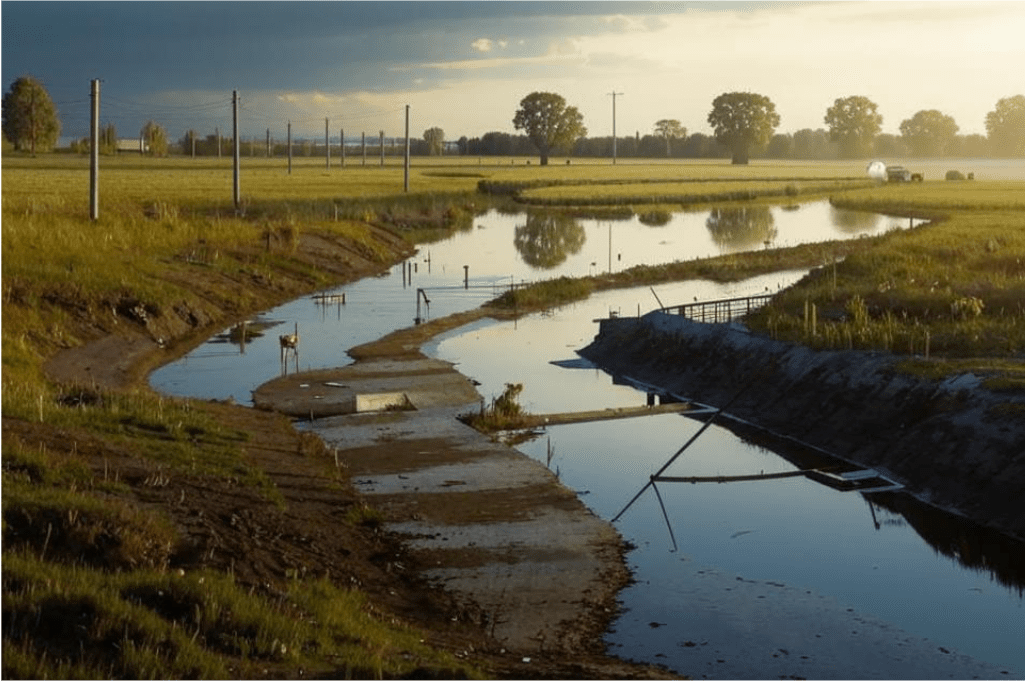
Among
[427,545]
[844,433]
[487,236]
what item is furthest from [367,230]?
[427,545]

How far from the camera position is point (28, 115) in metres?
152

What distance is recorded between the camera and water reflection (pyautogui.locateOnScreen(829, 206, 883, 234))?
7456 centimetres

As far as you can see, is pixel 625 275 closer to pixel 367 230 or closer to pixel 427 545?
pixel 367 230

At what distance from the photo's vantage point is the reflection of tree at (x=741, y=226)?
67537 mm

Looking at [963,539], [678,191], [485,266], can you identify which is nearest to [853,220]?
[678,191]

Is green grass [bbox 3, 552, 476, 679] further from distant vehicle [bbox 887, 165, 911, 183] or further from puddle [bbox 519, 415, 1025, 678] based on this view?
distant vehicle [bbox 887, 165, 911, 183]

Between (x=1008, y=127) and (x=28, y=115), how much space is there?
114m

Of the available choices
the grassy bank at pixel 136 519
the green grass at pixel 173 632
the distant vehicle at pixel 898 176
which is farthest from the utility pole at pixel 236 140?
the distant vehicle at pixel 898 176

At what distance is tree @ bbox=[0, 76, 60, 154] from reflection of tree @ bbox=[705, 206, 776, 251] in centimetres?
8662

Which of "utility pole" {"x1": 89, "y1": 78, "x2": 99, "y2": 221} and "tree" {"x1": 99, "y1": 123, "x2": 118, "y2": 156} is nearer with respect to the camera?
"utility pole" {"x1": 89, "y1": 78, "x2": 99, "y2": 221}

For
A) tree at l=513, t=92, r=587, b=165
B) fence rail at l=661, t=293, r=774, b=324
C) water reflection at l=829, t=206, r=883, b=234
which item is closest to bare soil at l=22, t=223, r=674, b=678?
fence rail at l=661, t=293, r=774, b=324

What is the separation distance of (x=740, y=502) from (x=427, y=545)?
5458mm

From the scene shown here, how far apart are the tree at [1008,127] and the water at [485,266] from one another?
7779cm

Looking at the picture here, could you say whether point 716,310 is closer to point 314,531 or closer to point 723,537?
point 723,537
